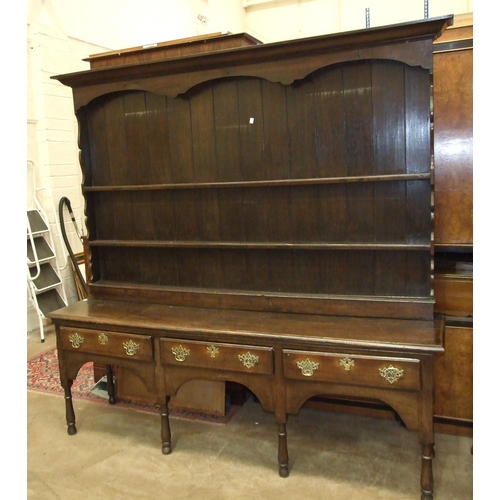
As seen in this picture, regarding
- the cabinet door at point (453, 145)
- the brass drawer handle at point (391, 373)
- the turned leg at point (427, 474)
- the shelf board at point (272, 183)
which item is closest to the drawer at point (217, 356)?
the brass drawer handle at point (391, 373)

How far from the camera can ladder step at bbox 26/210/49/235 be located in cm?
411

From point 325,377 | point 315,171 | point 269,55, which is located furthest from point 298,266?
point 269,55

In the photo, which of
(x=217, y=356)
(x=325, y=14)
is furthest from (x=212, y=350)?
(x=325, y=14)

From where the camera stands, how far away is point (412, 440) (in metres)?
2.36

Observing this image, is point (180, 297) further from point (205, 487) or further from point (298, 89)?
point (298, 89)

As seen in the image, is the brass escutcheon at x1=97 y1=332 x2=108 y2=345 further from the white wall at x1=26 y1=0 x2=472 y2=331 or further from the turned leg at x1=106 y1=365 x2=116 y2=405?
the white wall at x1=26 y1=0 x2=472 y2=331

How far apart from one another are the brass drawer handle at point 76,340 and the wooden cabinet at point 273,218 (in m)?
0.04

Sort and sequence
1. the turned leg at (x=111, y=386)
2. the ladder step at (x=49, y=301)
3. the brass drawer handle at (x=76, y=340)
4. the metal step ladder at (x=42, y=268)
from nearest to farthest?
the brass drawer handle at (x=76, y=340) < the turned leg at (x=111, y=386) < the metal step ladder at (x=42, y=268) < the ladder step at (x=49, y=301)

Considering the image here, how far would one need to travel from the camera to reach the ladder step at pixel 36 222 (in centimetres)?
411

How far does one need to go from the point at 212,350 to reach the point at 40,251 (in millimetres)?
2676

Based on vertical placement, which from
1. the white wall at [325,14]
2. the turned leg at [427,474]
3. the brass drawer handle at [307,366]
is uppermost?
the white wall at [325,14]

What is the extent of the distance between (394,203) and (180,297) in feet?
4.05

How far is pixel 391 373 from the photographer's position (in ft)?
6.19

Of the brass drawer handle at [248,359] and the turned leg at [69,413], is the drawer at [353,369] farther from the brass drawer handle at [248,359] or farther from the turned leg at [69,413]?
the turned leg at [69,413]
